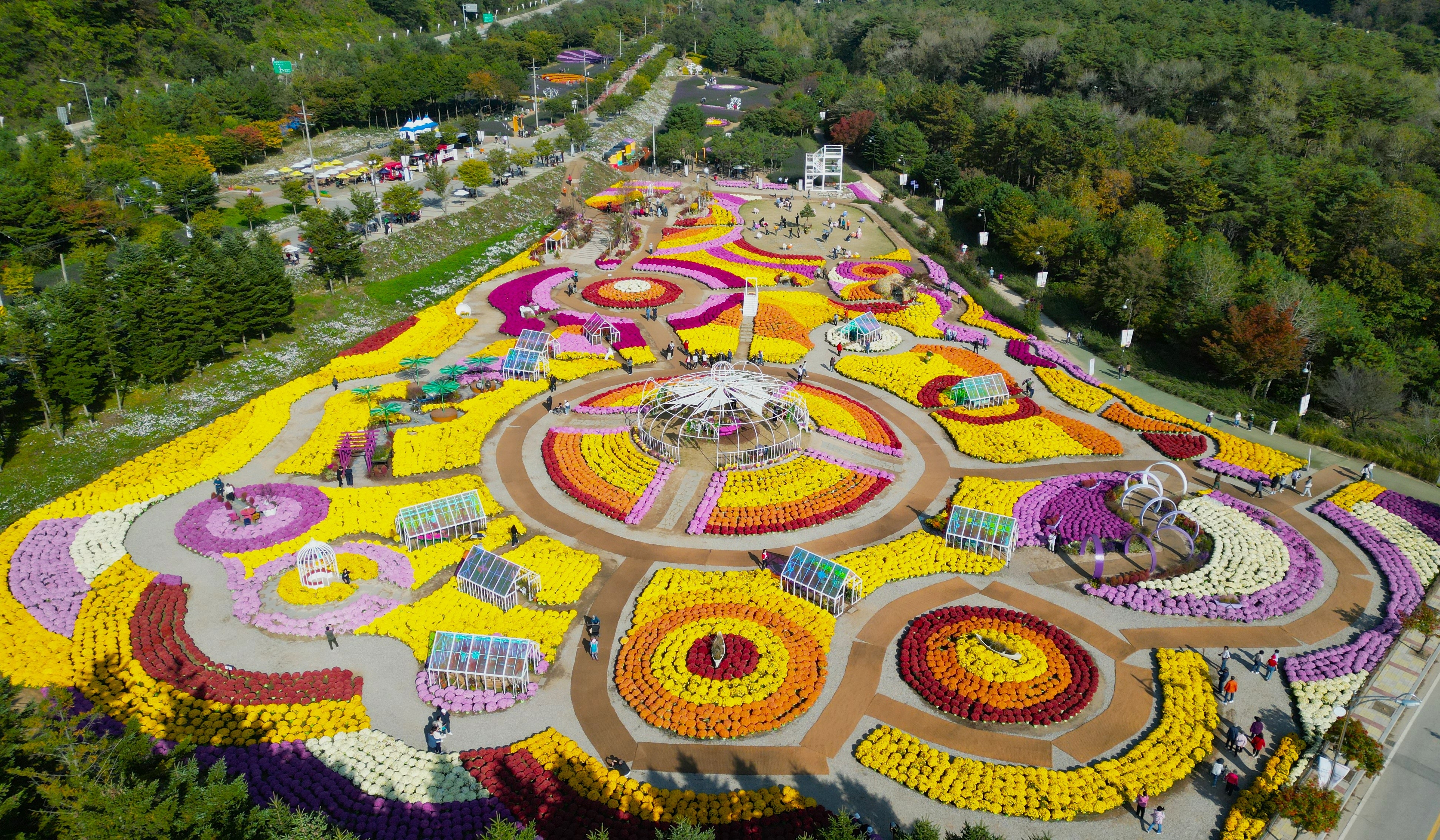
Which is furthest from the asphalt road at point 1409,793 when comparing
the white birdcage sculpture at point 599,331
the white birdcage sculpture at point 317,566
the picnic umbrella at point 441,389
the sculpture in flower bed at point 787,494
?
the white birdcage sculpture at point 599,331

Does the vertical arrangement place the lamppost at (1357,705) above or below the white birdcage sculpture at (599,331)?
below

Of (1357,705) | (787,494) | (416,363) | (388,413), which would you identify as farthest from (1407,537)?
(416,363)

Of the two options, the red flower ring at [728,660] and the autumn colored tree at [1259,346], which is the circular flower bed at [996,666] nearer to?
the red flower ring at [728,660]

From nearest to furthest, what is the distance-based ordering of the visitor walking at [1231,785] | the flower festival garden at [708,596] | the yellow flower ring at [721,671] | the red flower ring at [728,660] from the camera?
the visitor walking at [1231,785], the flower festival garden at [708,596], the yellow flower ring at [721,671], the red flower ring at [728,660]

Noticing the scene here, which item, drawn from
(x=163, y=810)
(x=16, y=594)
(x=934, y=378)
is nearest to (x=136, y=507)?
(x=16, y=594)

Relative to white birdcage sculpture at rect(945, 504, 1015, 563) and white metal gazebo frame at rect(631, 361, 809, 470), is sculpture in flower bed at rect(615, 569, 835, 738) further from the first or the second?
white metal gazebo frame at rect(631, 361, 809, 470)

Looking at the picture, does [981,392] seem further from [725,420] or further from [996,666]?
[996,666]

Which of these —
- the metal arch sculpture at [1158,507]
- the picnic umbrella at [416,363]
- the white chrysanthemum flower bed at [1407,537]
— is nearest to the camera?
the white chrysanthemum flower bed at [1407,537]
